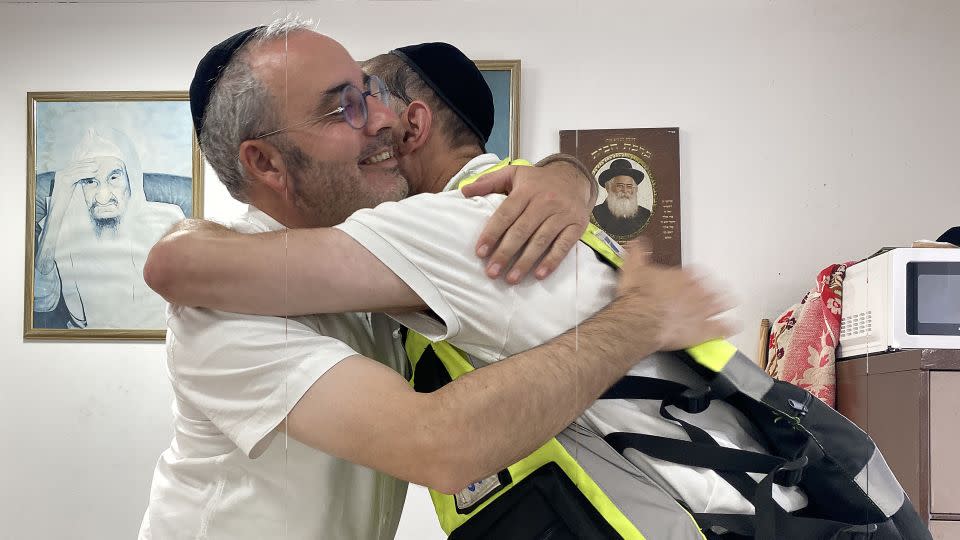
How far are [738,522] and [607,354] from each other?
0.13 meters

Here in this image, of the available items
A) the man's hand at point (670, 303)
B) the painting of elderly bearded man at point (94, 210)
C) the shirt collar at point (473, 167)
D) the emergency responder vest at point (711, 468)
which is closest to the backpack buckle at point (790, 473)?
the emergency responder vest at point (711, 468)

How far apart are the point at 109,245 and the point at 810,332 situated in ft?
1.10

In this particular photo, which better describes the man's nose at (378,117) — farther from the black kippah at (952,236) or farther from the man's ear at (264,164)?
the black kippah at (952,236)

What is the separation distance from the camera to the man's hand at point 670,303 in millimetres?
384

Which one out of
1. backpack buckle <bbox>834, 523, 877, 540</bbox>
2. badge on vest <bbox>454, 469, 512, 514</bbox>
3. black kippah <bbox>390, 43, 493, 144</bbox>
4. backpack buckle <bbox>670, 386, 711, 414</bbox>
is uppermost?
black kippah <bbox>390, 43, 493, 144</bbox>

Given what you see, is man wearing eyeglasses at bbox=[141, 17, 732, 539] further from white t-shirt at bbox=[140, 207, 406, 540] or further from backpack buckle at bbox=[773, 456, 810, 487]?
backpack buckle at bbox=[773, 456, 810, 487]

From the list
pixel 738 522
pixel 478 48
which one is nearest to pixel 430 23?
pixel 478 48

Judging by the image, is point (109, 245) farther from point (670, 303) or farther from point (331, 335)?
point (670, 303)

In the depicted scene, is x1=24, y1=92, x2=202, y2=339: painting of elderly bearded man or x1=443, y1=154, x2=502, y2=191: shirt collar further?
x1=443, y1=154, x2=502, y2=191: shirt collar

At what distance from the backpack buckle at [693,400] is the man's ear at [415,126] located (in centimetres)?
21

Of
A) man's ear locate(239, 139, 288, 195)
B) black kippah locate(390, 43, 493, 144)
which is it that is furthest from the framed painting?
man's ear locate(239, 139, 288, 195)

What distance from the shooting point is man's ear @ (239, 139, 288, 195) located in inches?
15.9

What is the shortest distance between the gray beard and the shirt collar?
3.9 inches

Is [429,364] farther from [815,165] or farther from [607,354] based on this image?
[815,165]
